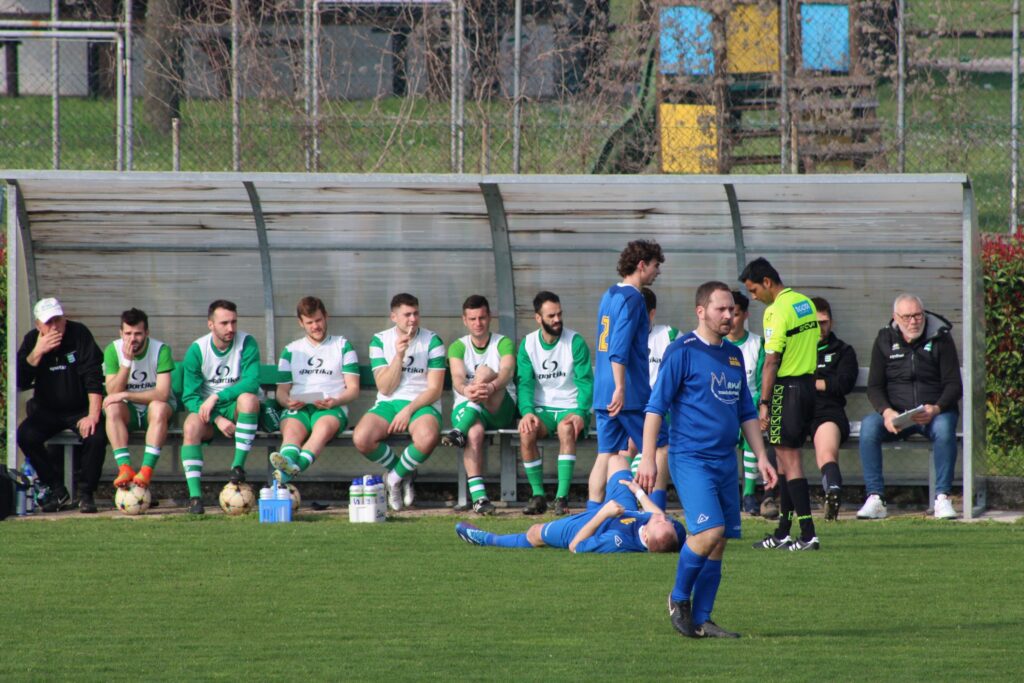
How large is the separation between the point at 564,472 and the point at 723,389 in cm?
405

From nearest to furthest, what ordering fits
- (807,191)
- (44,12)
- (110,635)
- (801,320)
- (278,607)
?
(110,635)
(278,607)
(801,320)
(807,191)
(44,12)

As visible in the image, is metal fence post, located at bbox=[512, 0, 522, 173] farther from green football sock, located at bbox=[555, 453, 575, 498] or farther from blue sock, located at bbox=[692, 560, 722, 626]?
blue sock, located at bbox=[692, 560, 722, 626]

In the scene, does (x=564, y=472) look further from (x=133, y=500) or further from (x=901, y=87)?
(x=901, y=87)

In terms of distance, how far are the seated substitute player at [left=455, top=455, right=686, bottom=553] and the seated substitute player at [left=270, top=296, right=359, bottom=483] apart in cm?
243

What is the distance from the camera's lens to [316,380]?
10836 mm

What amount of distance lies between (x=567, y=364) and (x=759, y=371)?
1.38m

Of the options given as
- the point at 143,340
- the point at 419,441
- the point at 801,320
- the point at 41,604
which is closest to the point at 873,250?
the point at 801,320

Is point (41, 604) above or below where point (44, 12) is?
below

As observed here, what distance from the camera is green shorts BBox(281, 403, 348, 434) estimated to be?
1063cm

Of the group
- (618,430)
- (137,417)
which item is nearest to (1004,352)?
(618,430)

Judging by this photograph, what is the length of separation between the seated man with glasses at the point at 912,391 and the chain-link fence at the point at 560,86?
10.2 feet

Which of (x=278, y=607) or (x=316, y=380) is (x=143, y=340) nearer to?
(x=316, y=380)

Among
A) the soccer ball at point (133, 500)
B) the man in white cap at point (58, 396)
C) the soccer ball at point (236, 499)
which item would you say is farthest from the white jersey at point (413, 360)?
the man in white cap at point (58, 396)

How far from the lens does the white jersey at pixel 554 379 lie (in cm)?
1060
